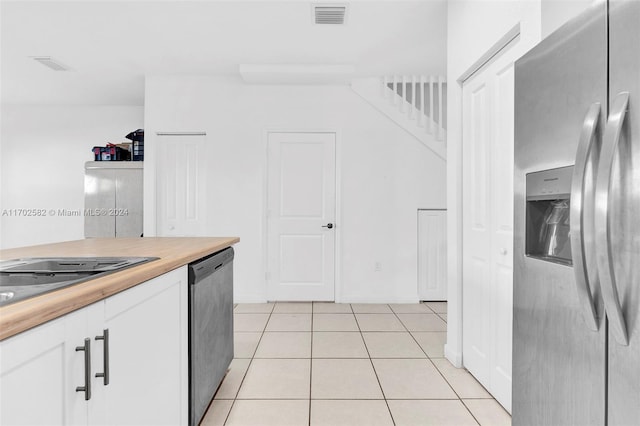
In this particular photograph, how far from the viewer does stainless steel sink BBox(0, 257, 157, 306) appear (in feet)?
2.96

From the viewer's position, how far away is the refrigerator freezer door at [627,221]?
0.80 m

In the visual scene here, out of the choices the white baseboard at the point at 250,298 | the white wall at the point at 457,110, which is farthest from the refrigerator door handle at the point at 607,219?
the white baseboard at the point at 250,298

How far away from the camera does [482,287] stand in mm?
2176

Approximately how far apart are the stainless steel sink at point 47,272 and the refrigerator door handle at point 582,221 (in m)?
1.34

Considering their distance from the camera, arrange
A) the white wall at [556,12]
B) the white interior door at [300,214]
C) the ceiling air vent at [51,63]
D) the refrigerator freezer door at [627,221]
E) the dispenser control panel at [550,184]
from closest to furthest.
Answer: the refrigerator freezer door at [627,221], the dispenser control panel at [550,184], the white wall at [556,12], the ceiling air vent at [51,63], the white interior door at [300,214]

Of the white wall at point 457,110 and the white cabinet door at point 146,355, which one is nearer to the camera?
the white cabinet door at point 146,355

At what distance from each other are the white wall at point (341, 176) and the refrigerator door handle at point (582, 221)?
3392 mm

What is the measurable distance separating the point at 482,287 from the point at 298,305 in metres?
2.50

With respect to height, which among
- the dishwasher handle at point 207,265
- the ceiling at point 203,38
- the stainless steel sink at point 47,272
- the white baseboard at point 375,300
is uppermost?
the ceiling at point 203,38

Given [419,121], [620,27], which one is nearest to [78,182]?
[419,121]

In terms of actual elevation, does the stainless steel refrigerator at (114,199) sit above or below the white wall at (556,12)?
below

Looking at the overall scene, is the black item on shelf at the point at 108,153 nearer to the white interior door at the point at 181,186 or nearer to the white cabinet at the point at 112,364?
the white interior door at the point at 181,186

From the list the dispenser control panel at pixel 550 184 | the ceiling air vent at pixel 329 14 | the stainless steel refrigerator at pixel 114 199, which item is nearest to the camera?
the dispenser control panel at pixel 550 184

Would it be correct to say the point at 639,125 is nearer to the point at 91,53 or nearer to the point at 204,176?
the point at 204,176
